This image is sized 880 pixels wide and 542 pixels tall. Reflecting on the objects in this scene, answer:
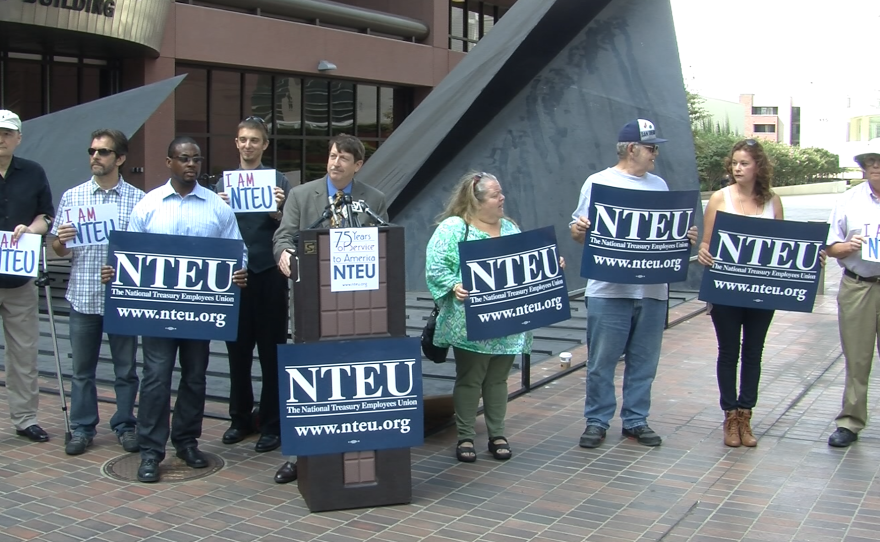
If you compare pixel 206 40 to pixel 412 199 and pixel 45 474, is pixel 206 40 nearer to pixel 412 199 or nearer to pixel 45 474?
pixel 412 199

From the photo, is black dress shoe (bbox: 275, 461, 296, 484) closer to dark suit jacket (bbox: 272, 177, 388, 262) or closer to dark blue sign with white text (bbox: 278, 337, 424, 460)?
dark blue sign with white text (bbox: 278, 337, 424, 460)

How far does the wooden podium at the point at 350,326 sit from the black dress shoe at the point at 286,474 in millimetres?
318

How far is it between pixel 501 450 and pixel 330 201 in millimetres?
1726

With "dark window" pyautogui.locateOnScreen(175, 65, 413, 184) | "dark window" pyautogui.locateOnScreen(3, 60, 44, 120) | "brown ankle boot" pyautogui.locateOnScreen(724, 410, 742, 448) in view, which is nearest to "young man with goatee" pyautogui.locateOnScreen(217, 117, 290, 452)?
"brown ankle boot" pyautogui.locateOnScreen(724, 410, 742, 448)

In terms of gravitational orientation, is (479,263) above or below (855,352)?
above

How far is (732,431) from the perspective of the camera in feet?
18.7

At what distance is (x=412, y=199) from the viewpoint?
9945 millimetres

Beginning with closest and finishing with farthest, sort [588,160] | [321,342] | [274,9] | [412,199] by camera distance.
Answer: [321,342] < [412,199] < [588,160] < [274,9]

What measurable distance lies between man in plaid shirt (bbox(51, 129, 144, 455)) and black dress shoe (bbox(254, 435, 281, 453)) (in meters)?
0.73

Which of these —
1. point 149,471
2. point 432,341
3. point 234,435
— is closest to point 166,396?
point 149,471

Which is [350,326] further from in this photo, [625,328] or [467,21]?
[467,21]

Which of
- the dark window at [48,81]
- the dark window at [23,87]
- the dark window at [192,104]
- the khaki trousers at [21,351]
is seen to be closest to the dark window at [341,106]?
the dark window at [192,104]

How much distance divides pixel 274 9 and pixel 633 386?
61.1 ft

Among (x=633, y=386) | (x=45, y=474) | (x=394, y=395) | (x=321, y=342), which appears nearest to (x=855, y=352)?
(x=633, y=386)
